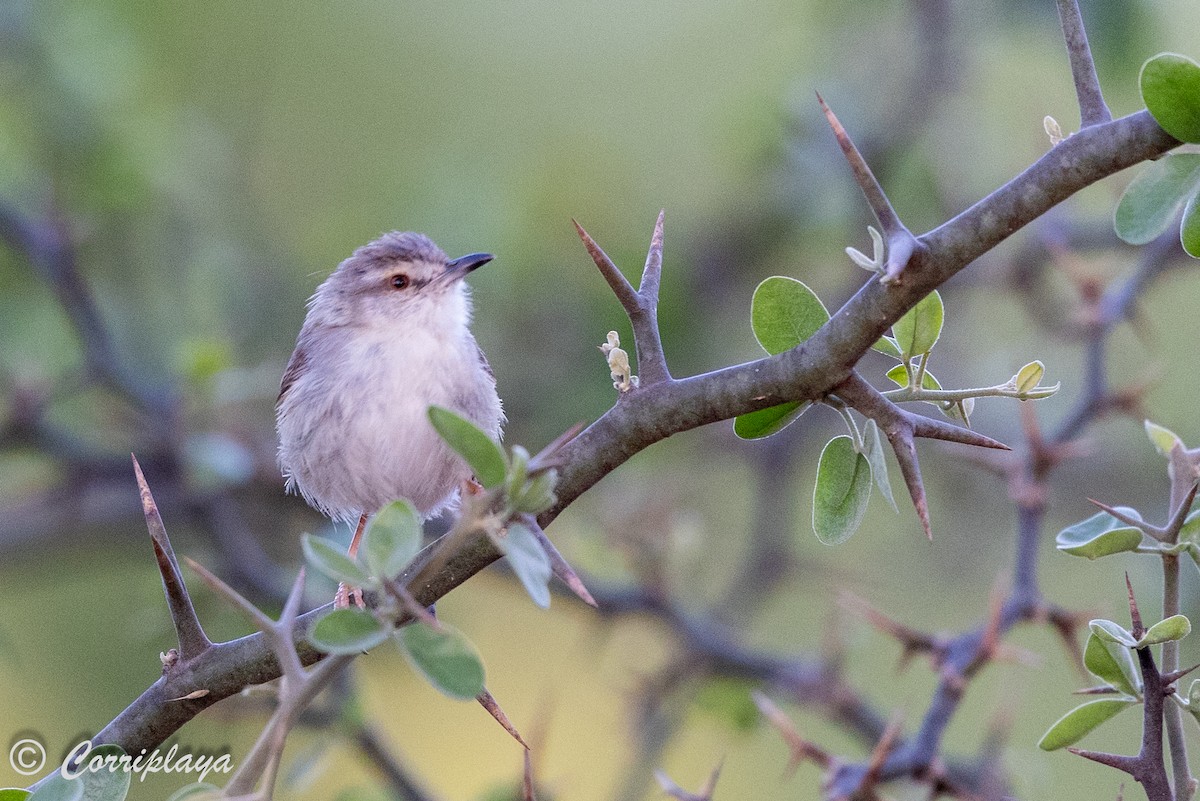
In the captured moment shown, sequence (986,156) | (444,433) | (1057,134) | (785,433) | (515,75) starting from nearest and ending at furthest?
(444,433) → (1057,134) → (785,433) → (986,156) → (515,75)

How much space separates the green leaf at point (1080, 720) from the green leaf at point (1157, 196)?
73 cm

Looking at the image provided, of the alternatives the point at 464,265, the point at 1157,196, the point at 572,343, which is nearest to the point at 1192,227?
the point at 1157,196

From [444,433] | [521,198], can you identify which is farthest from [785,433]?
[444,433]

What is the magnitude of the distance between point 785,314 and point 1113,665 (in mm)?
758

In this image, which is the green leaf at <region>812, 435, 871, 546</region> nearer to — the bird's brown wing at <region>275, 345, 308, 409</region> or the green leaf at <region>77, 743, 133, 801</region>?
the green leaf at <region>77, 743, 133, 801</region>

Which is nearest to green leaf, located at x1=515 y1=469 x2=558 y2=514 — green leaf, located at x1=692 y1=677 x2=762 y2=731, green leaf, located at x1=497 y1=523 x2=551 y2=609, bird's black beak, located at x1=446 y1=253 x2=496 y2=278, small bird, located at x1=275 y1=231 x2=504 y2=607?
green leaf, located at x1=497 y1=523 x2=551 y2=609

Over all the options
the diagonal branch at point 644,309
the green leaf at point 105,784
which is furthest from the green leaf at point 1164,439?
the green leaf at point 105,784

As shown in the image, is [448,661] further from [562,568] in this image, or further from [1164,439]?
[1164,439]

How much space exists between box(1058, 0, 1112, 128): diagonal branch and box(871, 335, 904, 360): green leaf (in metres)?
0.47

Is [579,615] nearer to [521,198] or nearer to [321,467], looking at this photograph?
[321,467]

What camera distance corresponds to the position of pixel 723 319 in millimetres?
6945

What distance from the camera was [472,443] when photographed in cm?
158

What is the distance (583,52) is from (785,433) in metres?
5.36

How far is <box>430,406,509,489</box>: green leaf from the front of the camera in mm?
1569
